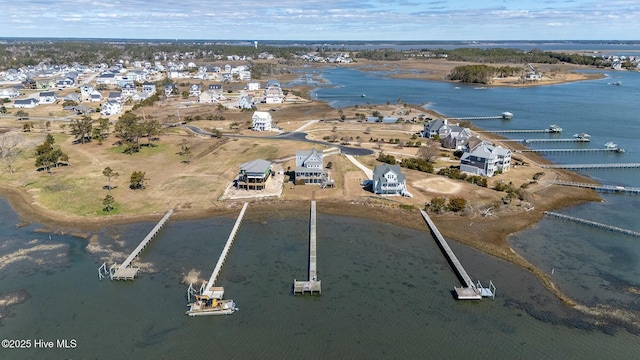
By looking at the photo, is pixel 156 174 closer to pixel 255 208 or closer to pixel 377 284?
pixel 255 208

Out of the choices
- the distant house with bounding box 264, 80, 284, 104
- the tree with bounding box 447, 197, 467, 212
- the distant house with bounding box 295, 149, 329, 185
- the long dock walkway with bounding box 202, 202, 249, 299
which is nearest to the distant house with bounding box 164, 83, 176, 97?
the distant house with bounding box 264, 80, 284, 104

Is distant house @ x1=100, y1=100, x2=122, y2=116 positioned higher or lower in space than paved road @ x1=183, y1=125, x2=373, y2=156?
higher

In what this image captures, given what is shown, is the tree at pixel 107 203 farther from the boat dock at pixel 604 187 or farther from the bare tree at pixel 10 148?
the boat dock at pixel 604 187

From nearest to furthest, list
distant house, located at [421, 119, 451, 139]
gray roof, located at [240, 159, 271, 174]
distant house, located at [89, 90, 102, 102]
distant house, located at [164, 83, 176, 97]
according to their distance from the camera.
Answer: gray roof, located at [240, 159, 271, 174], distant house, located at [421, 119, 451, 139], distant house, located at [89, 90, 102, 102], distant house, located at [164, 83, 176, 97]

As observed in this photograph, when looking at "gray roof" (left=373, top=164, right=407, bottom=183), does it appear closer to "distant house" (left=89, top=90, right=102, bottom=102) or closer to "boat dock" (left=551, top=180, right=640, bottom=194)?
"boat dock" (left=551, top=180, right=640, bottom=194)

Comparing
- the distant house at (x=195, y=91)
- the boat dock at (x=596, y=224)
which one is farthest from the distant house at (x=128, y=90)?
the boat dock at (x=596, y=224)

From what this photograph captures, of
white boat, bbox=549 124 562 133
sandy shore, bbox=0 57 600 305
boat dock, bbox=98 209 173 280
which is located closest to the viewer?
boat dock, bbox=98 209 173 280
